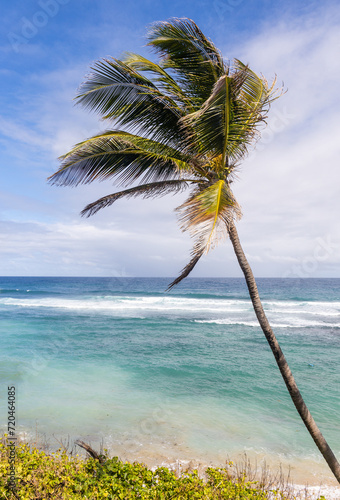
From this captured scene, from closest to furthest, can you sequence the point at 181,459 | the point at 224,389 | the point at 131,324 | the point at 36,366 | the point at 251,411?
the point at 181,459, the point at 251,411, the point at 224,389, the point at 36,366, the point at 131,324

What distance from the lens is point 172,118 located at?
5.06 meters

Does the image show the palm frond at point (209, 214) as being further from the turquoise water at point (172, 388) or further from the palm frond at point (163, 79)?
the turquoise water at point (172, 388)

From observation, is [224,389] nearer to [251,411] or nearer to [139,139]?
[251,411]

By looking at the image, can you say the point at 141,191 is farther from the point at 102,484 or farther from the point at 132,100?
the point at 102,484

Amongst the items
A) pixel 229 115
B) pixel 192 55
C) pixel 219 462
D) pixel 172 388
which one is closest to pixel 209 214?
pixel 229 115

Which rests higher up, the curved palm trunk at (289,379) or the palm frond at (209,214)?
the palm frond at (209,214)

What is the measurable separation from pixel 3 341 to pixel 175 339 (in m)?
9.63

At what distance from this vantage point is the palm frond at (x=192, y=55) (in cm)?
454

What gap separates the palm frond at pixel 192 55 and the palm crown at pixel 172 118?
1 cm

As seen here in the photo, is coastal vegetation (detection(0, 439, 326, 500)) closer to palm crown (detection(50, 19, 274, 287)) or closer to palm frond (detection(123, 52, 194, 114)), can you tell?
palm crown (detection(50, 19, 274, 287))

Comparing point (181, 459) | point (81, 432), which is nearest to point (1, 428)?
point (81, 432)

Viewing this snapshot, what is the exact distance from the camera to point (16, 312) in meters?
31.0

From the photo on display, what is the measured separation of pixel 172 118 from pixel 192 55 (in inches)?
34.8

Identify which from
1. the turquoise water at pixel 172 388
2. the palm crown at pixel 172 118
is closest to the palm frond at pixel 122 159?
the palm crown at pixel 172 118
